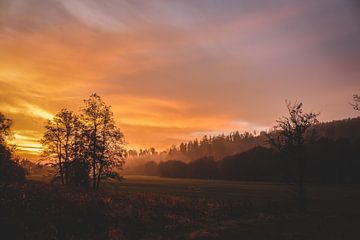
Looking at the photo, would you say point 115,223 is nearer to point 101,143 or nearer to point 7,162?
point 101,143

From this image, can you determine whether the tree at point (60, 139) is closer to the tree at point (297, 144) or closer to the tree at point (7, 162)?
the tree at point (7, 162)

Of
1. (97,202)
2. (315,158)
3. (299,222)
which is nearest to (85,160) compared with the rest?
(97,202)

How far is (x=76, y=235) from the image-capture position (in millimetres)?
23109

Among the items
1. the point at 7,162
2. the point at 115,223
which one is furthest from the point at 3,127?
the point at 115,223

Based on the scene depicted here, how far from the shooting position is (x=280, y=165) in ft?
279

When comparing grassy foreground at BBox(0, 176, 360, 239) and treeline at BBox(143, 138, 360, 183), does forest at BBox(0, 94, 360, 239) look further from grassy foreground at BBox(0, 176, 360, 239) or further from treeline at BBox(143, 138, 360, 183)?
treeline at BBox(143, 138, 360, 183)

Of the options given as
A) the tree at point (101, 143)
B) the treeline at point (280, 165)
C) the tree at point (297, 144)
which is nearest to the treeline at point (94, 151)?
the tree at point (101, 143)

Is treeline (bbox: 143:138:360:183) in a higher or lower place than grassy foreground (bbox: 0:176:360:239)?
higher

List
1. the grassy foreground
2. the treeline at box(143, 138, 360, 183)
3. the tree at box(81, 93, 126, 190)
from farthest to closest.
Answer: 1. the treeline at box(143, 138, 360, 183)
2. the tree at box(81, 93, 126, 190)
3. the grassy foreground

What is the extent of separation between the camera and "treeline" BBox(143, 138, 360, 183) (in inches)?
4035

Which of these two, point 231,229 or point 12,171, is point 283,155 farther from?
point 12,171

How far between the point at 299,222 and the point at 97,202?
703 inches

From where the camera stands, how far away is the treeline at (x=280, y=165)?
336ft

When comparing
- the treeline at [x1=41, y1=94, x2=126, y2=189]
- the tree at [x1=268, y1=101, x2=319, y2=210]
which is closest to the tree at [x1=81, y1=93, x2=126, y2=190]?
the treeline at [x1=41, y1=94, x2=126, y2=189]
